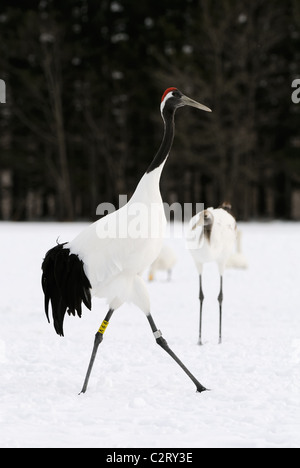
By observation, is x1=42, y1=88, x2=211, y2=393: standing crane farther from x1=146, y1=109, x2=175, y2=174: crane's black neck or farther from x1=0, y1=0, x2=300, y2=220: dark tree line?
x1=0, y1=0, x2=300, y2=220: dark tree line

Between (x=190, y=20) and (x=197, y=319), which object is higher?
(x=190, y=20)

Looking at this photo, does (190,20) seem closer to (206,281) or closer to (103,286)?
(206,281)

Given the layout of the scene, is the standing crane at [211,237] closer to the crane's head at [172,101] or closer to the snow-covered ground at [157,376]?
the snow-covered ground at [157,376]

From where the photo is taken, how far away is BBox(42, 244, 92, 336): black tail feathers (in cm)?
471

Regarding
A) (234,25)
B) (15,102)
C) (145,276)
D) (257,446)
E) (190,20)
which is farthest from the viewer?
(15,102)

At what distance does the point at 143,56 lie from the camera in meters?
29.1

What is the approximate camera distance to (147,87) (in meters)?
28.9

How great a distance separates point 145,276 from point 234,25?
1742 centimetres

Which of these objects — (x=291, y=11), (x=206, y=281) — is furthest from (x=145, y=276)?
(x=291, y=11)

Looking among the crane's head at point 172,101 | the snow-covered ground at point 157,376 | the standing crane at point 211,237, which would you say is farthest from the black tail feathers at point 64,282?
the standing crane at point 211,237

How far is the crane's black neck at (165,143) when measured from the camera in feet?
14.9

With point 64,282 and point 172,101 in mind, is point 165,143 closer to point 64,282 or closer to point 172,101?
point 172,101

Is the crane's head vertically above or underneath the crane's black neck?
above

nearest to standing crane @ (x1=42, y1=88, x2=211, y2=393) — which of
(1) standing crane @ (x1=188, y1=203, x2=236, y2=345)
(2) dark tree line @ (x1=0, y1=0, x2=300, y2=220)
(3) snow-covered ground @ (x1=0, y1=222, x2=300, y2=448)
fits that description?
(3) snow-covered ground @ (x1=0, y1=222, x2=300, y2=448)
